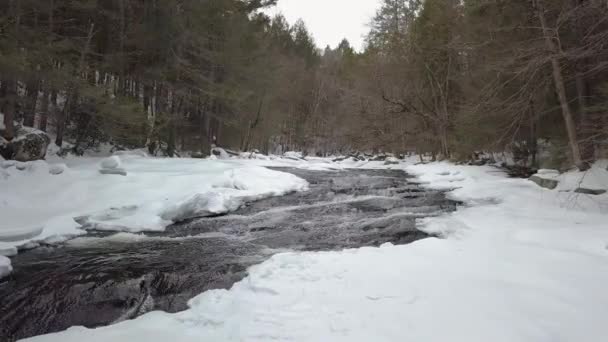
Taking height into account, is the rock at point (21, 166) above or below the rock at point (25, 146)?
below

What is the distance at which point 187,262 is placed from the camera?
4738 mm

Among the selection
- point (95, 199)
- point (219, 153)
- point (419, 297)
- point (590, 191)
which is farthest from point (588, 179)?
point (219, 153)

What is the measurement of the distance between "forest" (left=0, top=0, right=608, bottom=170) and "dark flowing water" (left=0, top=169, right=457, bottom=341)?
11.6ft

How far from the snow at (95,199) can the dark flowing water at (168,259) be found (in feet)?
1.53

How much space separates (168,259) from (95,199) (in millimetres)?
3758

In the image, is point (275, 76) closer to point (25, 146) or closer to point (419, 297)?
point (25, 146)

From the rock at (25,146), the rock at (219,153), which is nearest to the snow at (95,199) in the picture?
the rock at (25,146)

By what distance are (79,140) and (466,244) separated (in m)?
15.1

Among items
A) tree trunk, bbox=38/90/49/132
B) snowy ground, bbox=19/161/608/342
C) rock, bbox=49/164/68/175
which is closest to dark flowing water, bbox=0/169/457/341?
snowy ground, bbox=19/161/608/342

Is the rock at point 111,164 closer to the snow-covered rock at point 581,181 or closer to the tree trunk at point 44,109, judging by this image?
the tree trunk at point 44,109

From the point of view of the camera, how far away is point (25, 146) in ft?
31.8

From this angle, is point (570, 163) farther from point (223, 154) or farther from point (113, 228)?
point (223, 154)

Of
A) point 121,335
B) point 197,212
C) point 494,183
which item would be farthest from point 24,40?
point 494,183

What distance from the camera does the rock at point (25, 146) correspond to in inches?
368
